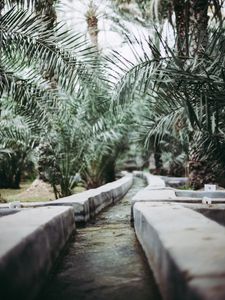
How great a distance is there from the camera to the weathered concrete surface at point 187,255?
1.35m

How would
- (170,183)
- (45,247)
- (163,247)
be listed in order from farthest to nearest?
1. (170,183)
2. (45,247)
3. (163,247)

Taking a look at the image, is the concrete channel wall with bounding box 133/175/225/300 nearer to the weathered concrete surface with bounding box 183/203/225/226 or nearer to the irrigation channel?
the irrigation channel

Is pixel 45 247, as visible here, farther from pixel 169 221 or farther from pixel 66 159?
pixel 66 159

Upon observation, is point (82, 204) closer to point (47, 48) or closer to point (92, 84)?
point (92, 84)

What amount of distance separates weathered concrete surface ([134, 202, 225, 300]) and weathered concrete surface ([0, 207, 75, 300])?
2.21 feet

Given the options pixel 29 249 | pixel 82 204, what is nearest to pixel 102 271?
pixel 29 249

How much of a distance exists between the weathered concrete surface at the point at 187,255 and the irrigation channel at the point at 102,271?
0.18 meters

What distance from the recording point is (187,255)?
171cm

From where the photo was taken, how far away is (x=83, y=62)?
5.34 metres

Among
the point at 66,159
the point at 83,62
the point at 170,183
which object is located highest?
the point at 83,62

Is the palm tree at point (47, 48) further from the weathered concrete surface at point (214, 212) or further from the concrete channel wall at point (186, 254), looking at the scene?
the concrete channel wall at point (186, 254)

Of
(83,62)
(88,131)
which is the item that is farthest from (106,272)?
(88,131)

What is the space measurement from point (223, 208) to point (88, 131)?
17.2 feet

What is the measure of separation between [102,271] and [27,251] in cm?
74
